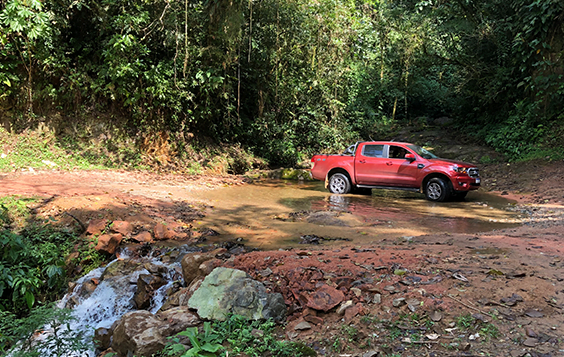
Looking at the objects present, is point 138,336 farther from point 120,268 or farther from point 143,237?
point 143,237

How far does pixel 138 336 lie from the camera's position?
3781 millimetres

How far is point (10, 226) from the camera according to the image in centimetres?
734

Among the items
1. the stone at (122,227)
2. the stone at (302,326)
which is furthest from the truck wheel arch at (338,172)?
the stone at (302,326)

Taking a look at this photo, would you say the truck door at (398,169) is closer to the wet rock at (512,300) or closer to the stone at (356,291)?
the wet rock at (512,300)

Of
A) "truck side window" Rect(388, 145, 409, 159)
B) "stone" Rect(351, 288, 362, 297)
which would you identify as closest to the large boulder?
"stone" Rect(351, 288, 362, 297)

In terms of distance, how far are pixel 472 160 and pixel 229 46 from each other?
1255cm

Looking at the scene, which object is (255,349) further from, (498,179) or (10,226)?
(498,179)

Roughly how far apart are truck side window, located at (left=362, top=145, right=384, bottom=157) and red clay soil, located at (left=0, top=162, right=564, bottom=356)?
5.10m

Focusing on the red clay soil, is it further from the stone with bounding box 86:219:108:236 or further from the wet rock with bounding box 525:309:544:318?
the stone with bounding box 86:219:108:236

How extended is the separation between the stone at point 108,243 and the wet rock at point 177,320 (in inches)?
127

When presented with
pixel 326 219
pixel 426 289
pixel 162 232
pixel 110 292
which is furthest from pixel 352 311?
pixel 326 219

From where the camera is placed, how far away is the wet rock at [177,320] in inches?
155

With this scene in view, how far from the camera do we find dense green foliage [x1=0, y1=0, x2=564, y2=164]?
14.4m

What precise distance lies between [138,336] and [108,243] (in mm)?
3759
